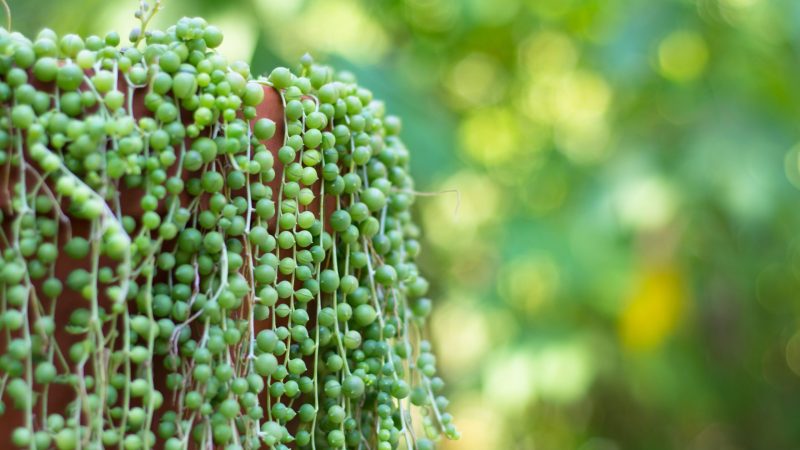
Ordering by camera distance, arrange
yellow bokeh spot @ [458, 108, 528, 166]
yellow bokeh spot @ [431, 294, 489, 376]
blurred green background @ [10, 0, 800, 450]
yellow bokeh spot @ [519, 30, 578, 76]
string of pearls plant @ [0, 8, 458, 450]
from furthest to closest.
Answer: yellow bokeh spot @ [458, 108, 528, 166], yellow bokeh spot @ [519, 30, 578, 76], yellow bokeh spot @ [431, 294, 489, 376], blurred green background @ [10, 0, 800, 450], string of pearls plant @ [0, 8, 458, 450]

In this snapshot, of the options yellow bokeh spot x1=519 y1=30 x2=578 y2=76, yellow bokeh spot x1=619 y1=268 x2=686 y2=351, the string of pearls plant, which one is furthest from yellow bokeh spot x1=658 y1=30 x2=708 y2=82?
the string of pearls plant

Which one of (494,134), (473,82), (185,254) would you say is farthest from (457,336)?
(185,254)

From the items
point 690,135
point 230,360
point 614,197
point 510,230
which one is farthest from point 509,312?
point 230,360

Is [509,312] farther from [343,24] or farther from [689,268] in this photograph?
[343,24]

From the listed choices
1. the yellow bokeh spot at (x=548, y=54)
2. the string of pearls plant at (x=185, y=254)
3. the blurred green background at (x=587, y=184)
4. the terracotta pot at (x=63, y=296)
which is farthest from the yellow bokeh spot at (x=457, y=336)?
the terracotta pot at (x=63, y=296)

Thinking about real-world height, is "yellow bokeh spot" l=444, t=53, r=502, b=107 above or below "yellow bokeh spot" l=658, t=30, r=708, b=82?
above

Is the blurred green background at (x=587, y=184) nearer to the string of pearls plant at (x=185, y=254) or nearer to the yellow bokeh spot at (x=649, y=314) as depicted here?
the yellow bokeh spot at (x=649, y=314)

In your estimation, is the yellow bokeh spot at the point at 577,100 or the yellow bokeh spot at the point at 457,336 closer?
the yellow bokeh spot at the point at 457,336

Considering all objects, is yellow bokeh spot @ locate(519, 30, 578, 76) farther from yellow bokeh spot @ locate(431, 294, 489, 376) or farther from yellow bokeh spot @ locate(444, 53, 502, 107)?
yellow bokeh spot @ locate(431, 294, 489, 376)
